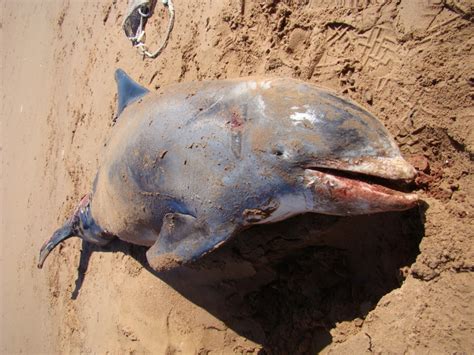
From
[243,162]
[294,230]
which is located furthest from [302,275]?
[243,162]

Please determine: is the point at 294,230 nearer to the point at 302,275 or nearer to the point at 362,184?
the point at 302,275

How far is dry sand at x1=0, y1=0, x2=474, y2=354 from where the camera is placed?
8.54 feet

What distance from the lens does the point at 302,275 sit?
11.5 feet

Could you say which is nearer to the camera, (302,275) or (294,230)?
(294,230)

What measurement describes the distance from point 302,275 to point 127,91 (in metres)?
2.36

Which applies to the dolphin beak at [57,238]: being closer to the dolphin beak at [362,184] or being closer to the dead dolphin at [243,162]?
the dead dolphin at [243,162]

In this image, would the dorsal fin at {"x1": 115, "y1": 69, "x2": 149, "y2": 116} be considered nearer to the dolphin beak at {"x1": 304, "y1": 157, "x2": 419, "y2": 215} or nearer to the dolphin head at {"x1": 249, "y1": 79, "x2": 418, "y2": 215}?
the dolphin head at {"x1": 249, "y1": 79, "x2": 418, "y2": 215}

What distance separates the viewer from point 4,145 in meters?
8.06

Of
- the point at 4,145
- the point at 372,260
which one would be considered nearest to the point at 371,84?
the point at 372,260

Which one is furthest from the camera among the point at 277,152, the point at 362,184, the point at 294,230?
the point at 294,230

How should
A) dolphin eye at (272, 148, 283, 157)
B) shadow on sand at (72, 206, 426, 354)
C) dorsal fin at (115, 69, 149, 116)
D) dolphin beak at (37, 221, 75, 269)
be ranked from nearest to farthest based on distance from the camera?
1. dolphin eye at (272, 148, 283, 157)
2. shadow on sand at (72, 206, 426, 354)
3. dorsal fin at (115, 69, 149, 116)
4. dolphin beak at (37, 221, 75, 269)

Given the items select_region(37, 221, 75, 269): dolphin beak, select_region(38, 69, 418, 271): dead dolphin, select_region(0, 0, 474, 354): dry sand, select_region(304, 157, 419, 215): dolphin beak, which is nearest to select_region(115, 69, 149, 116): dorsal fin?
select_region(0, 0, 474, 354): dry sand

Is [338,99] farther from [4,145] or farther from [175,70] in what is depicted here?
[4,145]

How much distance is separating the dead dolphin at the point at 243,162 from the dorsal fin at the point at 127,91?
2.52 ft
